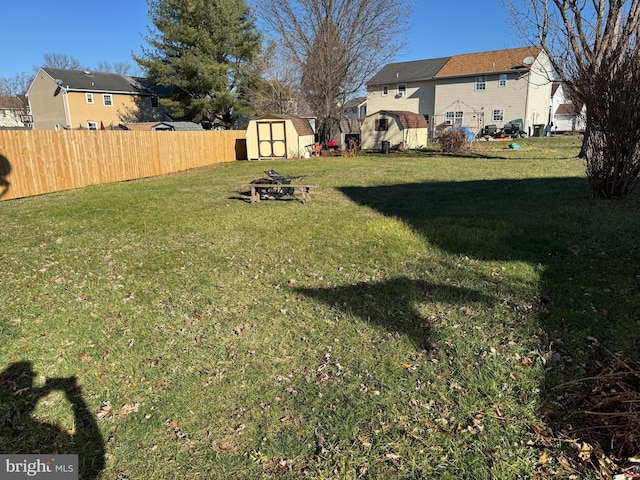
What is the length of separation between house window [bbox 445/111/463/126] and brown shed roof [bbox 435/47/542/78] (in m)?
3.51

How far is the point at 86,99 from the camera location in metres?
39.1

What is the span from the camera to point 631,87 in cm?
742

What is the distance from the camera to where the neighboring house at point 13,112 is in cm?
5516

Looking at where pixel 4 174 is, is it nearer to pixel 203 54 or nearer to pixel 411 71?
pixel 203 54

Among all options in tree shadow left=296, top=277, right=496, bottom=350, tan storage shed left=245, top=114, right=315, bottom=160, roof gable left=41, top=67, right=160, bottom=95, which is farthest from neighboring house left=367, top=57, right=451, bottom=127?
tree shadow left=296, top=277, right=496, bottom=350

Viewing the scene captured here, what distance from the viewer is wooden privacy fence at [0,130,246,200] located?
11852 mm

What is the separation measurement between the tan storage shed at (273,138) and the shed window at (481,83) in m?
22.6

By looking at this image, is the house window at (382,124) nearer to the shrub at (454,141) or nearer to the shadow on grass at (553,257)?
the shrub at (454,141)

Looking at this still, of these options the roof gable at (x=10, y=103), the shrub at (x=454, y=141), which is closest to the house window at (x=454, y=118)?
the shrub at (x=454, y=141)

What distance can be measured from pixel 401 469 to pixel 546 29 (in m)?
18.9

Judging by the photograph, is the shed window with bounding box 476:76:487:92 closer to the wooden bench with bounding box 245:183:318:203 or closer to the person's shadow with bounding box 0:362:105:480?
the wooden bench with bounding box 245:183:318:203

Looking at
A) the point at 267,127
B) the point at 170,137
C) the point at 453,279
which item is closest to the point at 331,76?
the point at 267,127

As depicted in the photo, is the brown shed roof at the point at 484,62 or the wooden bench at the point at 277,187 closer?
the wooden bench at the point at 277,187

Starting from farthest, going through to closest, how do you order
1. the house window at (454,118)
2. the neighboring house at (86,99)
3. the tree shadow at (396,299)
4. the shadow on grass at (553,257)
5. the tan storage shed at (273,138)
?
the house window at (454,118), the neighboring house at (86,99), the tan storage shed at (273,138), the tree shadow at (396,299), the shadow on grass at (553,257)
